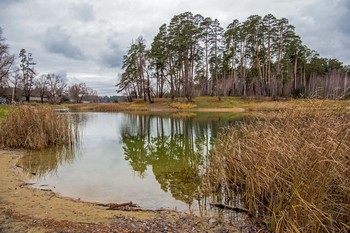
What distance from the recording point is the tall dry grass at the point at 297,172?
4164 millimetres

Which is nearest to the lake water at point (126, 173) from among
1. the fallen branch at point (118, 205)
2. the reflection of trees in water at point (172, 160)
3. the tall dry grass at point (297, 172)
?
the reflection of trees in water at point (172, 160)

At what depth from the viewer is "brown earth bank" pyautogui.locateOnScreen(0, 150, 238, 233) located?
4844 millimetres

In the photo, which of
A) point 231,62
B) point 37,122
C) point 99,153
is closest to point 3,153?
point 37,122

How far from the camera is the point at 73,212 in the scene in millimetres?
5750

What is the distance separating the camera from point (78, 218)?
213 inches

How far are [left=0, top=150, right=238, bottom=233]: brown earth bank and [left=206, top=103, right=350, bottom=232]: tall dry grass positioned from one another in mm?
1086

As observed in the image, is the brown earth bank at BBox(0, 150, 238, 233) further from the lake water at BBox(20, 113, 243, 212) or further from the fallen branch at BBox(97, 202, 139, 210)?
the lake water at BBox(20, 113, 243, 212)

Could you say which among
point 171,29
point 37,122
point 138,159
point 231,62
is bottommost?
point 138,159

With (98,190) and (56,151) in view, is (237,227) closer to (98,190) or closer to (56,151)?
(98,190)

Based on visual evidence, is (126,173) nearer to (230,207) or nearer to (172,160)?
(172,160)

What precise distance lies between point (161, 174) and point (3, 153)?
23.8 ft

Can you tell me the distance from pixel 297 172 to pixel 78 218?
4.10 meters

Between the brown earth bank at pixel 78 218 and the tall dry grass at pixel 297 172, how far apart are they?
42.8 inches

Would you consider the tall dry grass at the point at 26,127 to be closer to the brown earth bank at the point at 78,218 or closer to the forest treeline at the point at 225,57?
the brown earth bank at the point at 78,218
